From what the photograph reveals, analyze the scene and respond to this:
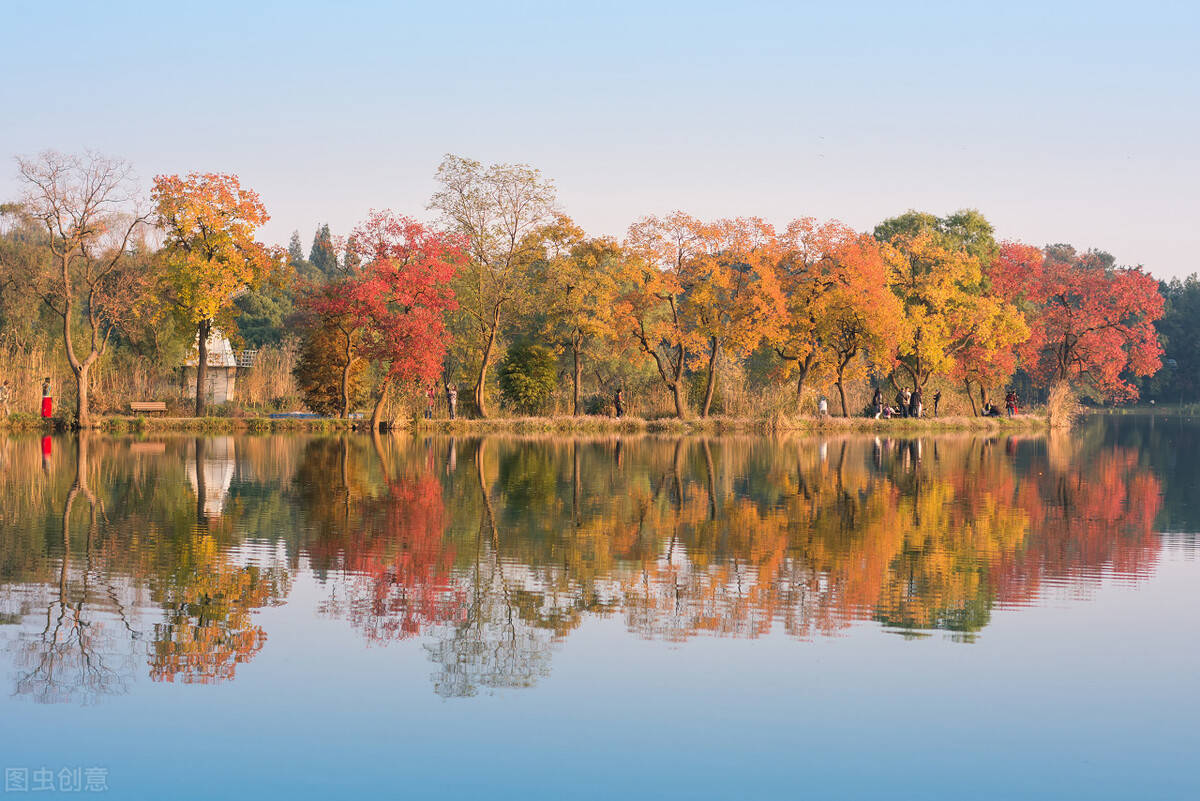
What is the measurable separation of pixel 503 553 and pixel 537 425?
3470 cm

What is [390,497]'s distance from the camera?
76.2ft

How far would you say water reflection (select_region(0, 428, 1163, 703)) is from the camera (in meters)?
11.2

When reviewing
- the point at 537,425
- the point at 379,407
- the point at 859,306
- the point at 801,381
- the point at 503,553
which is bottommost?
the point at 503,553

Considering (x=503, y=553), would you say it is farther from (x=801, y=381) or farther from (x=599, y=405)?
(x=599, y=405)

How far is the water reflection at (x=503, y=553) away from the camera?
11.2 metres

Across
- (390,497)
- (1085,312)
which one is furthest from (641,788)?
(1085,312)

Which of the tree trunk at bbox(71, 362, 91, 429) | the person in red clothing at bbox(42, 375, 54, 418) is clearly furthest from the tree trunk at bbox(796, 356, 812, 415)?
the person in red clothing at bbox(42, 375, 54, 418)

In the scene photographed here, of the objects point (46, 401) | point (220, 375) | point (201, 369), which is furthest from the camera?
point (220, 375)

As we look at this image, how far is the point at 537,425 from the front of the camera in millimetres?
50781

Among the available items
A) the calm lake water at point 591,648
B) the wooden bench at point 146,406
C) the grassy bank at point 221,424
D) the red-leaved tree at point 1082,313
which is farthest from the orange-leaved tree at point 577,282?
the calm lake water at point 591,648

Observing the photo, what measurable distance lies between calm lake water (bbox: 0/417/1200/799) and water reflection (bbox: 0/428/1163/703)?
8cm

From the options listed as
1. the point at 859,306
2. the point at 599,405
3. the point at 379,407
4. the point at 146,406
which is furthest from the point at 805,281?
the point at 146,406

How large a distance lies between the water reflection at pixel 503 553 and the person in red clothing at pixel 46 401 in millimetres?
15126

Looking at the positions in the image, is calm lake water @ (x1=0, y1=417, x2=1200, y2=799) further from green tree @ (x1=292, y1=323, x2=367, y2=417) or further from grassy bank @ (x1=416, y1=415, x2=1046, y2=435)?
green tree @ (x1=292, y1=323, x2=367, y2=417)
